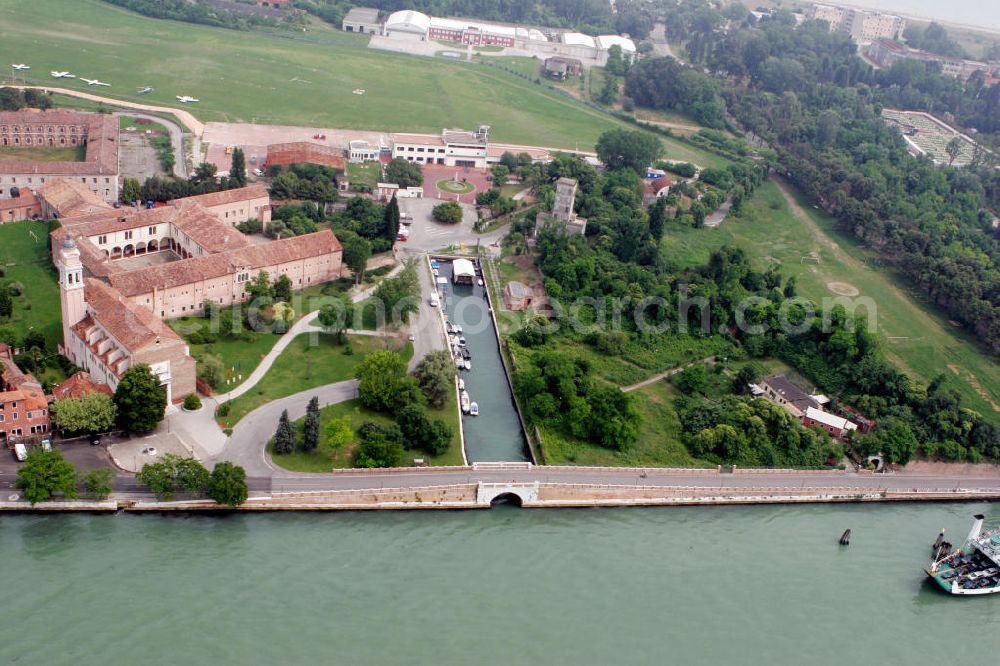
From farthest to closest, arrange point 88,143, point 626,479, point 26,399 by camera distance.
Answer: point 88,143, point 626,479, point 26,399

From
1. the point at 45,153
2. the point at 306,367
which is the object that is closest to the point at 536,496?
the point at 306,367

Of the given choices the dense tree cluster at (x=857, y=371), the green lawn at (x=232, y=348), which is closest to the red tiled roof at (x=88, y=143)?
the green lawn at (x=232, y=348)

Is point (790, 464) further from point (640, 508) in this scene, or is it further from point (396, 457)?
point (396, 457)

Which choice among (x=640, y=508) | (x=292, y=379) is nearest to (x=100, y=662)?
(x=292, y=379)

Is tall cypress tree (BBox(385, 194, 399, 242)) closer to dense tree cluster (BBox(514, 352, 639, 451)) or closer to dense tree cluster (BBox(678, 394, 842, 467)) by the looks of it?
dense tree cluster (BBox(514, 352, 639, 451))

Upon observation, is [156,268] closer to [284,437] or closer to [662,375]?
[284,437]

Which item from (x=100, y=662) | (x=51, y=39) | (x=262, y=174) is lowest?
(x=100, y=662)

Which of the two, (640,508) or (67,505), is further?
(640,508)
